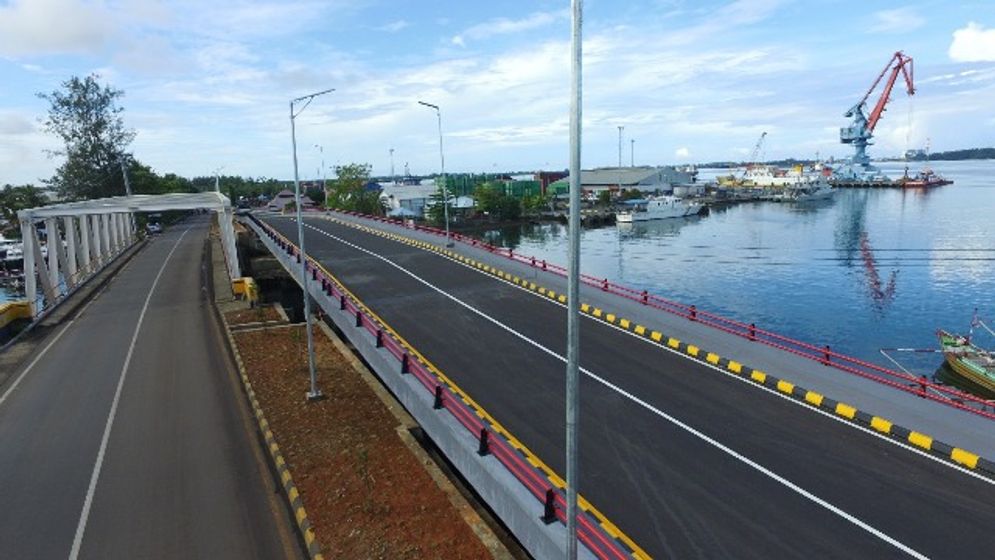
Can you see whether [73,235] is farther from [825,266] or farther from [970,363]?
[825,266]

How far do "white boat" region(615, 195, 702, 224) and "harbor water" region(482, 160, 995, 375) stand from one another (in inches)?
86.7

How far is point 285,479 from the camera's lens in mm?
17219

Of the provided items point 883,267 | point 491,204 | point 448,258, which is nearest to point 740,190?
point 491,204

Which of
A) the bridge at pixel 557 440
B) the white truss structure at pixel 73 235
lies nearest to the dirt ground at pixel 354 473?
the bridge at pixel 557 440

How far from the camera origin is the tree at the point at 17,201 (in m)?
94.8

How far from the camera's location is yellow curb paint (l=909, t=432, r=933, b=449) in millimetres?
15078

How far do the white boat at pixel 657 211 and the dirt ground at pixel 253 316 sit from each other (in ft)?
320

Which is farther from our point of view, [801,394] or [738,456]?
A: [801,394]

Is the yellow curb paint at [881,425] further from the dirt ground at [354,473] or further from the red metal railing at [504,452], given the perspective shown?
the dirt ground at [354,473]

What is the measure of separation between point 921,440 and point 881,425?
42.1 inches

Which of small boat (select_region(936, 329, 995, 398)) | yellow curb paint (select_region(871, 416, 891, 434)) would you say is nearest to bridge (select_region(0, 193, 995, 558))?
yellow curb paint (select_region(871, 416, 891, 434))

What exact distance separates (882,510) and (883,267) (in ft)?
215

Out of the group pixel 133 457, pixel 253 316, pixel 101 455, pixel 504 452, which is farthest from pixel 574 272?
pixel 253 316

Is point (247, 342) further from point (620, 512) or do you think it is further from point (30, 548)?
point (620, 512)
